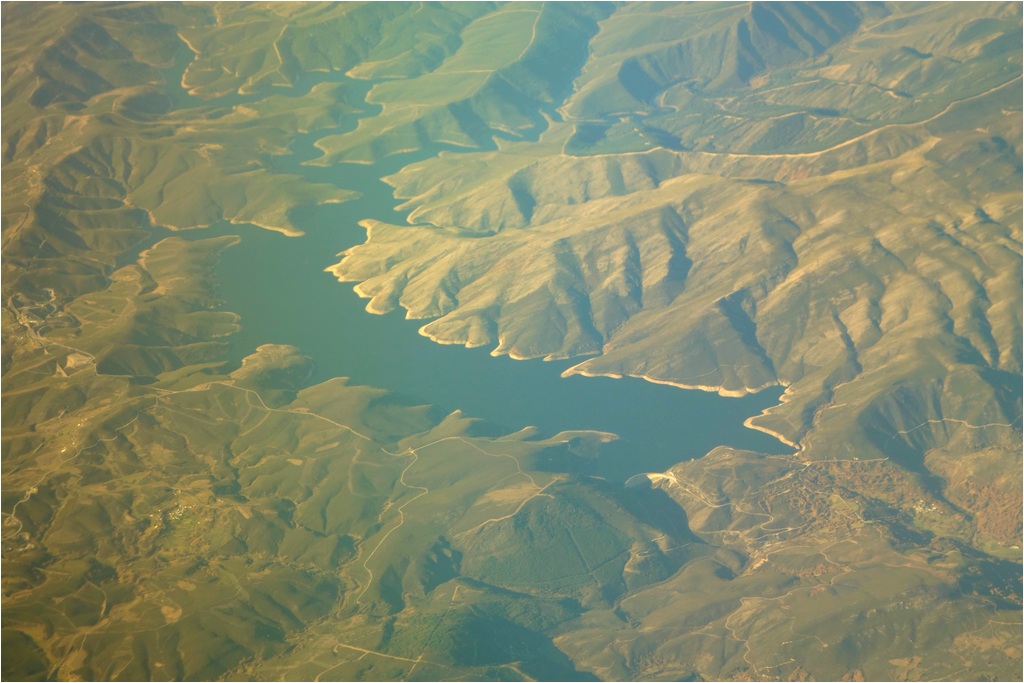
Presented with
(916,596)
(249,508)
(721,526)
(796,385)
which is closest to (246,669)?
(249,508)

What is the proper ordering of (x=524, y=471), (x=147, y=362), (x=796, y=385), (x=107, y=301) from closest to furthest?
(x=524, y=471) → (x=796, y=385) → (x=147, y=362) → (x=107, y=301)

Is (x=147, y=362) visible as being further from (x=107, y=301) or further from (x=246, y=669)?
(x=246, y=669)

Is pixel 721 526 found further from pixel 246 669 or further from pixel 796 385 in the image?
pixel 246 669

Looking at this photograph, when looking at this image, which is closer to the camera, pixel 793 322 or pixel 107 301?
pixel 793 322

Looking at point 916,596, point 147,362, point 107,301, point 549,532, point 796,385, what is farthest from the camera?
point 107,301

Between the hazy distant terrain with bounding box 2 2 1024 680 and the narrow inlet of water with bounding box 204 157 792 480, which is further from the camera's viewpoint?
the narrow inlet of water with bounding box 204 157 792 480

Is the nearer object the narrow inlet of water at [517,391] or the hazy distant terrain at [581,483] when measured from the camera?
the hazy distant terrain at [581,483]

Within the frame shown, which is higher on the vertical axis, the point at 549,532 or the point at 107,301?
the point at 107,301

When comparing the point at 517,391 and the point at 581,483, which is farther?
the point at 517,391

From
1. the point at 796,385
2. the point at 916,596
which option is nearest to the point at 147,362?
the point at 796,385

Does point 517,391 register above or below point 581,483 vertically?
above
